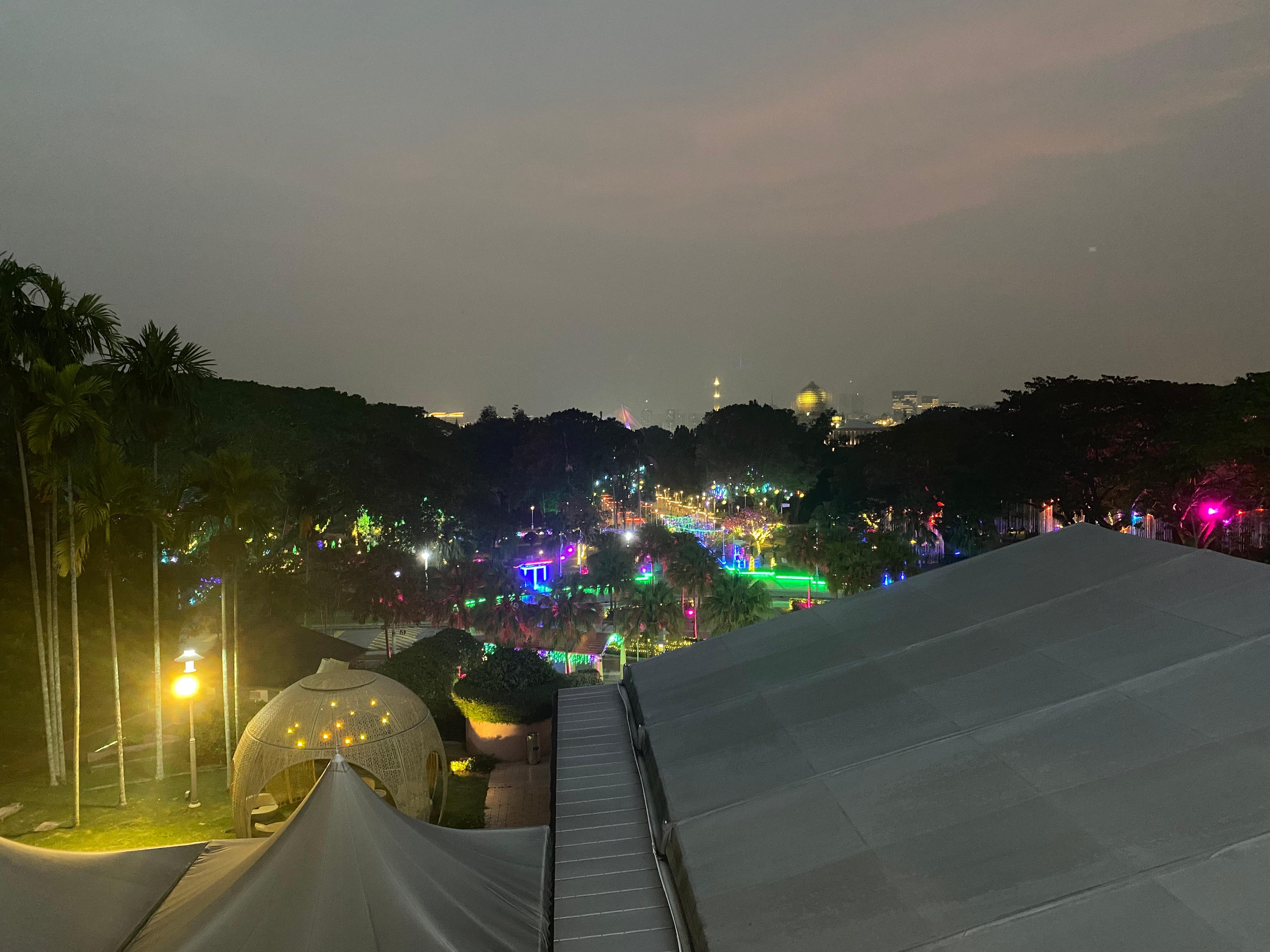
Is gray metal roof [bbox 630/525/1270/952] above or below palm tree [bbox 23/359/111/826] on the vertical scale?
below

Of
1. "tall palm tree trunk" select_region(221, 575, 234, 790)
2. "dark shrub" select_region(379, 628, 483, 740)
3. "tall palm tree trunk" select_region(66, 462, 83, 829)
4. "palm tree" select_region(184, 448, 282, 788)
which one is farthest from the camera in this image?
"dark shrub" select_region(379, 628, 483, 740)

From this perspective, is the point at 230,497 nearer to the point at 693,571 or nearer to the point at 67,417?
the point at 67,417

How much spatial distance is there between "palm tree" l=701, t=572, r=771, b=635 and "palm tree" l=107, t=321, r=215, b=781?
16156 mm

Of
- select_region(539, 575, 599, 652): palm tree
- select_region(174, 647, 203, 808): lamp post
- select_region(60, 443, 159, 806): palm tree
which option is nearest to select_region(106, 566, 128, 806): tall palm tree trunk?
select_region(60, 443, 159, 806): palm tree

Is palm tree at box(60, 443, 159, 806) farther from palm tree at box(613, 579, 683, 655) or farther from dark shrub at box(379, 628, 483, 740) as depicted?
palm tree at box(613, 579, 683, 655)

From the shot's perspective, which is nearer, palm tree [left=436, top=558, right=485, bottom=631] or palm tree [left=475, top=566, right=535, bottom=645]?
palm tree [left=475, top=566, right=535, bottom=645]

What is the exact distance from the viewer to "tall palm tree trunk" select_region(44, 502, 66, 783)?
13.7 m

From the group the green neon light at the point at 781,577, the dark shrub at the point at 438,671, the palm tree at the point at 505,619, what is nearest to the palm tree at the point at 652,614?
the palm tree at the point at 505,619

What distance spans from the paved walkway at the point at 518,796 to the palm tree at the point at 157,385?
20.4ft

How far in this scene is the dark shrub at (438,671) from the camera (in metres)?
19.2

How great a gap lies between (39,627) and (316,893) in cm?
1018

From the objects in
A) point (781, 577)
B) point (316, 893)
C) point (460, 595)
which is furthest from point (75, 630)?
point (781, 577)

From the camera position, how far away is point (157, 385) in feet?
46.4

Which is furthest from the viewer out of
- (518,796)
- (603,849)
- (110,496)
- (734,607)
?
(734,607)
